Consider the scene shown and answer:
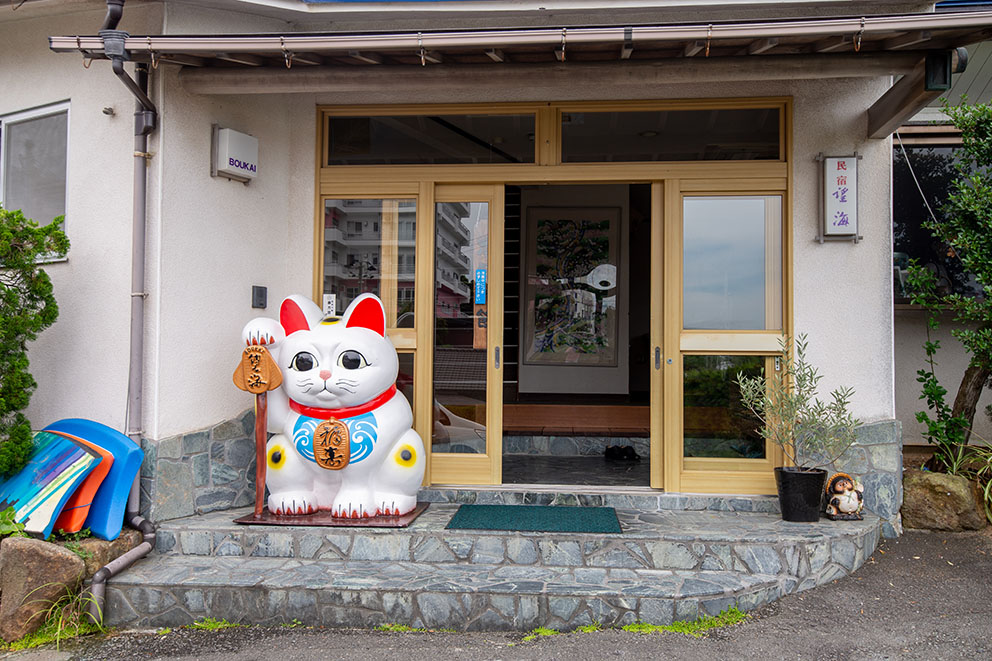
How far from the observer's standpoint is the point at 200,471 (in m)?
4.63

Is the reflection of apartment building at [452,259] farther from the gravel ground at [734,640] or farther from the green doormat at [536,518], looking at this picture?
the gravel ground at [734,640]

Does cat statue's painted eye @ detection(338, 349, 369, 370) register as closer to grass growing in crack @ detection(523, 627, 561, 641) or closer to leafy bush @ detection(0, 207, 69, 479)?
leafy bush @ detection(0, 207, 69, 479)

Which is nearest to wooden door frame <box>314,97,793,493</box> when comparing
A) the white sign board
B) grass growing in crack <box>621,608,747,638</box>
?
the white sign board

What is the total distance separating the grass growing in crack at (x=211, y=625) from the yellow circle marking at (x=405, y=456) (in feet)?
4.11

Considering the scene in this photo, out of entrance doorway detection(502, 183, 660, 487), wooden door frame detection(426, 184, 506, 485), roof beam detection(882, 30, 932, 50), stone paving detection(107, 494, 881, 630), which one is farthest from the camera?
entrance doorway detection(502, 183, 660, 487)

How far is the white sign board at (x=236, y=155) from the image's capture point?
4.73 m

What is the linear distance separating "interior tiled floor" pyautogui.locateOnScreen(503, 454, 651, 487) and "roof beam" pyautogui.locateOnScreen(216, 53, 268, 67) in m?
3.32

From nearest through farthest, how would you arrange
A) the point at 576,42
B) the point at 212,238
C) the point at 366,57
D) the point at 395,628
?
1. the point at 395,628
2. the point at 576,42
3. the point at 366,57
4. the point at 212,238

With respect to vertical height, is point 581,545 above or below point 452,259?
below

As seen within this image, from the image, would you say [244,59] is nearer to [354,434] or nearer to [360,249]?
[360,249]

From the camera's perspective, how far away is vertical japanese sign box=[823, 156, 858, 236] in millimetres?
4754

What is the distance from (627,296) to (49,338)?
586 centimetres

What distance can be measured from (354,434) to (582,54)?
2.72 metres

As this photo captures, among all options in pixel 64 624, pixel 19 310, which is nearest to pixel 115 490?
pixel 64 624
